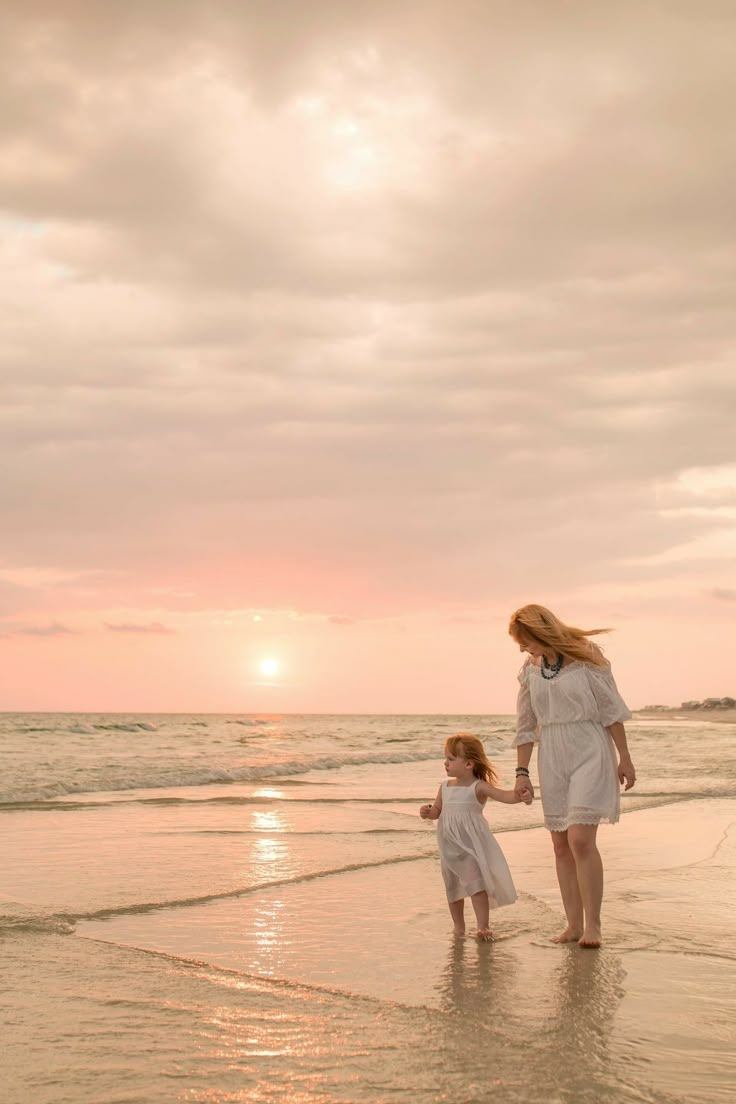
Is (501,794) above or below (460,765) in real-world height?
below

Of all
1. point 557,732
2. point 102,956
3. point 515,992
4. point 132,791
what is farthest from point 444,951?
point 132,791

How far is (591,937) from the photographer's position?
567 cm

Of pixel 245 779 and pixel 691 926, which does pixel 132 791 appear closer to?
pixel 245 779

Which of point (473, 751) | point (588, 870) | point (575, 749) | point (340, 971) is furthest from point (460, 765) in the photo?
point (340, 971)

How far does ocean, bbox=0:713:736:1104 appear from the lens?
360cm

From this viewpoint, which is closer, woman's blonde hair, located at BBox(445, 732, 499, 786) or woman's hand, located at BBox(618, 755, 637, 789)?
woman's hand, located at BBox(618, 755, 637, 789)

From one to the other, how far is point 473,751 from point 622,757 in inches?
33.8

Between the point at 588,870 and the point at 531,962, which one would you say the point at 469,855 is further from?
the point at 531,962

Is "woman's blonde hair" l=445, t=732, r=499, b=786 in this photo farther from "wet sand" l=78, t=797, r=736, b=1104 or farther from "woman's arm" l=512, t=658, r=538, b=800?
"wet sand" l=78, t=797, r=736, b=1104

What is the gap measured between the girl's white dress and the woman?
1.03 ft

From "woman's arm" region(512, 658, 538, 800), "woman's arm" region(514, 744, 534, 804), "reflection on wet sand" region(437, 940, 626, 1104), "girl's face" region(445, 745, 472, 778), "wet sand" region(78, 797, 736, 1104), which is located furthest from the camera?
"woman's arm" region(512, 658, 538, 800)

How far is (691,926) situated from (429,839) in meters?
4.12

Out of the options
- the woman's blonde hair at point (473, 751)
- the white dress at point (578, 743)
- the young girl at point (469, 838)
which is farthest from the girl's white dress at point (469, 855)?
the white dress at point (578, 743)

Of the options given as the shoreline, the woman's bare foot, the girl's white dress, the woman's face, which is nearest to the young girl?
the girl's white dress
